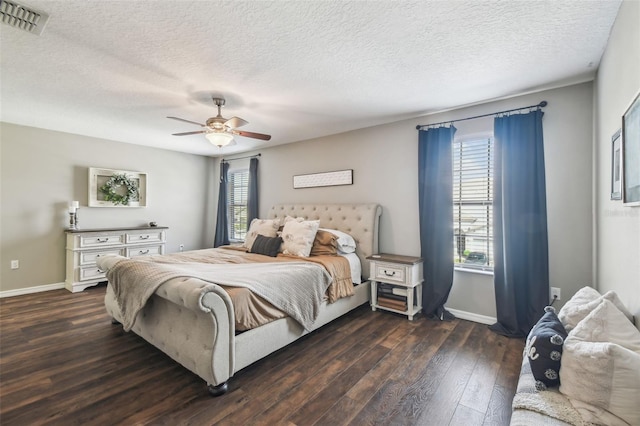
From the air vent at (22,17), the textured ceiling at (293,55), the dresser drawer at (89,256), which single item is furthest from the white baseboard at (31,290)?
the air vent at (22,17)

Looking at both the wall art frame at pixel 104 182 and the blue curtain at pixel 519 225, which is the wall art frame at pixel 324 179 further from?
the wall art frame at pixel 104 182

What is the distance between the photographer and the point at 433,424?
172cm

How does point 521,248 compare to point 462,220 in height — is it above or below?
below

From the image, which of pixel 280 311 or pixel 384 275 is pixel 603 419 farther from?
pixel 384 275

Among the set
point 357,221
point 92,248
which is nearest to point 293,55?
point 357,221

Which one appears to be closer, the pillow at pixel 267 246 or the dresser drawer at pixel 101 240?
the pillow at pixel 267 246

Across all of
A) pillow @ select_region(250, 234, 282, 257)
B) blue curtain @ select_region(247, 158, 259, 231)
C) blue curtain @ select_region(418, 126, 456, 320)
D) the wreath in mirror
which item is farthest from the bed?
blue curtain @ select_region(247, 158, 259, 231)

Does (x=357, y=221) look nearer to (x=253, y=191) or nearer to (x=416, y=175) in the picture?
(x=416, y=175)

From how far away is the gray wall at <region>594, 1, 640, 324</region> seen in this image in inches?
58.3

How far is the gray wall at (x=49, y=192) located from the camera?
4.09 meters

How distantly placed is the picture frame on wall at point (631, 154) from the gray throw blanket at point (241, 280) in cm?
229

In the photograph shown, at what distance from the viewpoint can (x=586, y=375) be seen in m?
1.20

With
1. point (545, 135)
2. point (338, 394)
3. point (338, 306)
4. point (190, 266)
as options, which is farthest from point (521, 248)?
point (190, 266)

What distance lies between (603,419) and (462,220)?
2.46 m
